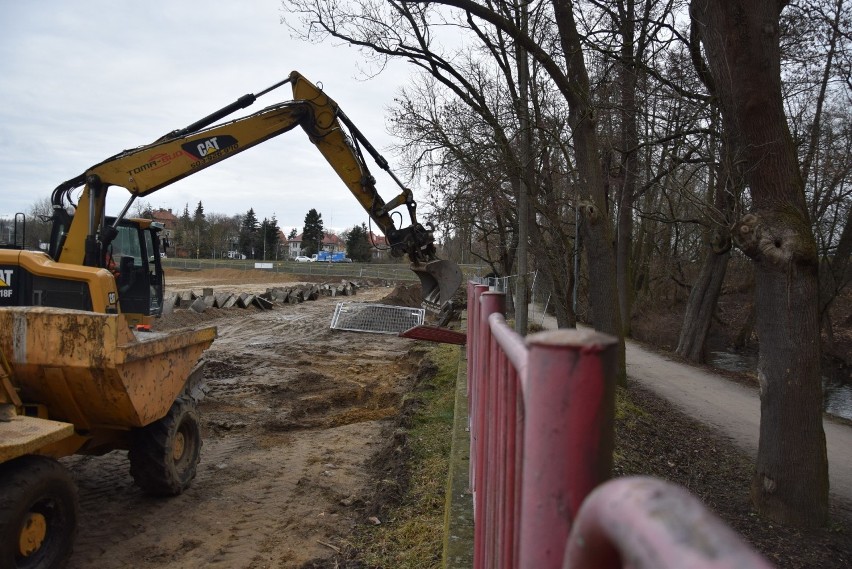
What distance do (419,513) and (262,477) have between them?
2.21 m

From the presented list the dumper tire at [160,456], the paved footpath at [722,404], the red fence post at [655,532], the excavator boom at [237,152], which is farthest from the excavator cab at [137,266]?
the red fence post at [655,532]

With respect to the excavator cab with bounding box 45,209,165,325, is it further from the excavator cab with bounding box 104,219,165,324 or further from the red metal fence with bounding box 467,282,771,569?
the red metal fence with bounding box 467,282,771,569

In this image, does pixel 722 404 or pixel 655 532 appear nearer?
pixel 655 532

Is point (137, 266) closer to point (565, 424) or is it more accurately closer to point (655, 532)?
point (565, 424)

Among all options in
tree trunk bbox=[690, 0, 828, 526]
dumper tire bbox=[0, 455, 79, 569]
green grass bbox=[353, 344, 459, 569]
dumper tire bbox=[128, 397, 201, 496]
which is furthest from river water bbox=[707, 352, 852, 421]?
dumper tire bbox=[0, 455, 79, 569]

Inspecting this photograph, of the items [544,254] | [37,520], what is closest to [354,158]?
[544,254]

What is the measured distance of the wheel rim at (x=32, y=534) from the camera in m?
4.13

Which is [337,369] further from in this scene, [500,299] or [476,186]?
[500,299]

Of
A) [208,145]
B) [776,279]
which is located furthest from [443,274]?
[776,279]

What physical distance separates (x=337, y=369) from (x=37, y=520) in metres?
9.01

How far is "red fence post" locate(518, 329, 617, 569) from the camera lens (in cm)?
99

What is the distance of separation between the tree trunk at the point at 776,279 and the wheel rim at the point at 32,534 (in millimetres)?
5594

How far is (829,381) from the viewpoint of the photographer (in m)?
20.2

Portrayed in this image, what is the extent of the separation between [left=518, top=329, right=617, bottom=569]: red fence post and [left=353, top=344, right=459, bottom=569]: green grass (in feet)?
11.5
